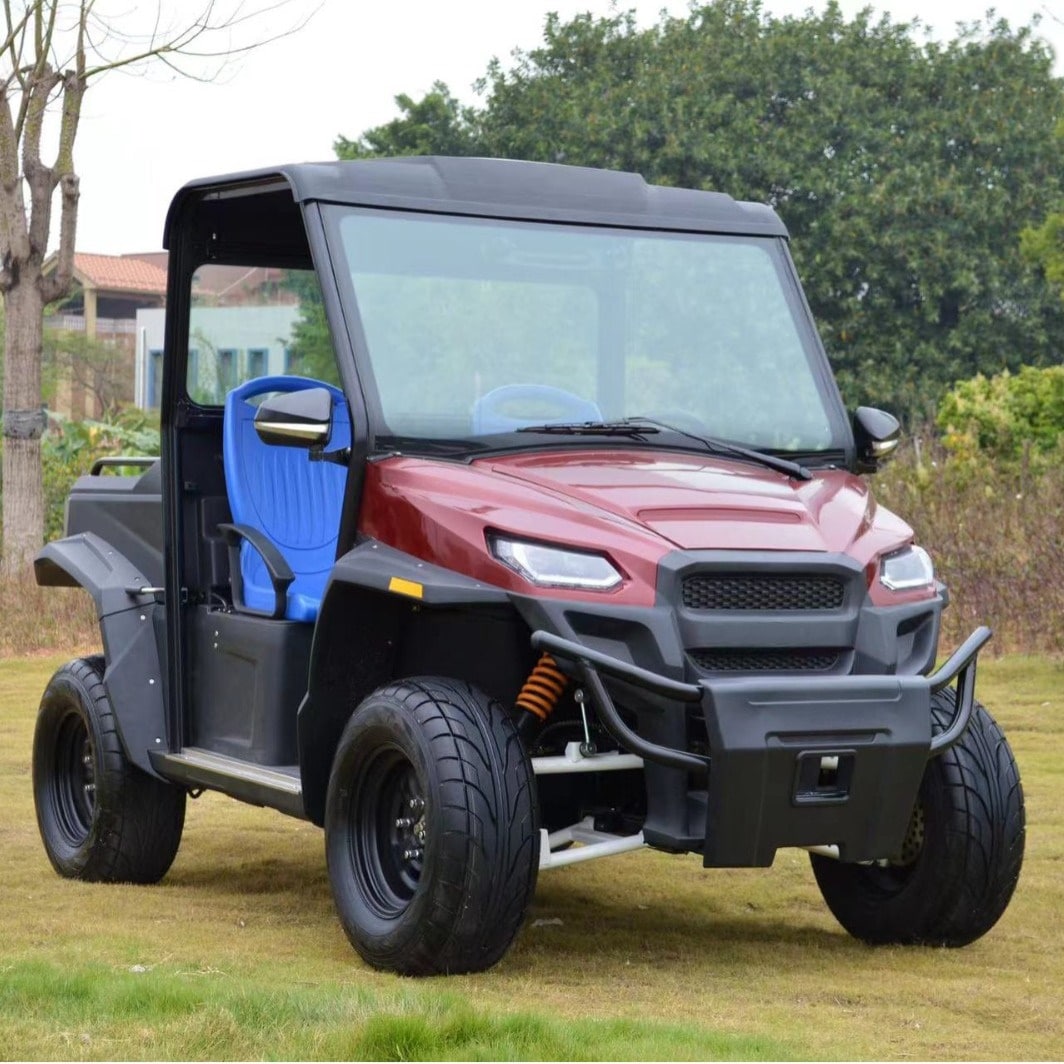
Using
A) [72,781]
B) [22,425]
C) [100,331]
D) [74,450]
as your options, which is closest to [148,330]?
[100,331]

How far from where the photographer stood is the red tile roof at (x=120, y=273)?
73688 millimetres

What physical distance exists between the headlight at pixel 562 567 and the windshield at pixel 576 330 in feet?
2.23

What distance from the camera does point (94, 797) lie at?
680 centimetres

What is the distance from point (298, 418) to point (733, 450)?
1.24 metres

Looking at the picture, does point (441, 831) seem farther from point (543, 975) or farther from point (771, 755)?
point (771, 755)

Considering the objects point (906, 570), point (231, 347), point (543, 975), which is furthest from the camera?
point (231, 347)

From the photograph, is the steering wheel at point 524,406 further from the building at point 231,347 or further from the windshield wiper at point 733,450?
the building at point 231,347

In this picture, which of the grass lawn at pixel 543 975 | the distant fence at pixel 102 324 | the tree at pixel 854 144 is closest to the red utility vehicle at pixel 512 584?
the grass lawn at pixel 543 975

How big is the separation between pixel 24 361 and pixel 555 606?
14.2 m

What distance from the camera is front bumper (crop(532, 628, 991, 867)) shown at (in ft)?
15.9

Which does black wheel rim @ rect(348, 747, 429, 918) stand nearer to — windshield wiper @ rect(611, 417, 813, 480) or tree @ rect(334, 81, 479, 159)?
windshield wiper @ rect(611, 417, 813, 480)

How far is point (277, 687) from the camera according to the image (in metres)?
6.04

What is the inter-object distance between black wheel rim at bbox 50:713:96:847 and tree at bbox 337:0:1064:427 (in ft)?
102

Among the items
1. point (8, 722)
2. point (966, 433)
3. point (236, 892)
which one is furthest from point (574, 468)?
Result: point (966, 433)
